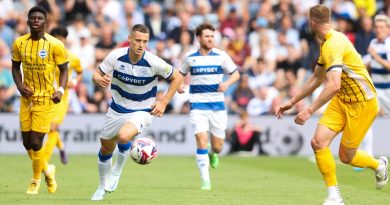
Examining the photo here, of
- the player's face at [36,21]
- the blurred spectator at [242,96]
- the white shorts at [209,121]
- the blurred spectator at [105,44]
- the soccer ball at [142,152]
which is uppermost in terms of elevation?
the player's face at [36,21]

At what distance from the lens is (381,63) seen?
1823 cm

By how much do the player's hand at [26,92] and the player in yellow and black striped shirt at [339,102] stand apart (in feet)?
12.1

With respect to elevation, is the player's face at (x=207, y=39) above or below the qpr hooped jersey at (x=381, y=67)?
above

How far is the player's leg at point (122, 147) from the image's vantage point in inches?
496

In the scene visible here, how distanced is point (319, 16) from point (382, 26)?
6.81 metres

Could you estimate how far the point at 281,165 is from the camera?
20.4 meters

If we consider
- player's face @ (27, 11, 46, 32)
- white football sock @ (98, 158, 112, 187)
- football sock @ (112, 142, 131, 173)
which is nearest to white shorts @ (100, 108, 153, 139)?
football sock @ (112, 142, 131, 173)

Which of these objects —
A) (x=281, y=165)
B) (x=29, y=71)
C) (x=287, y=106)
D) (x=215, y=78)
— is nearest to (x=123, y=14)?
(x=281, y=165)

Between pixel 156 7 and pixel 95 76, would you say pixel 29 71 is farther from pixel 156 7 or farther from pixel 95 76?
pixel 156 7

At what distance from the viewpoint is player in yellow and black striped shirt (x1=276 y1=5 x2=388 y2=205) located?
11.9 metres

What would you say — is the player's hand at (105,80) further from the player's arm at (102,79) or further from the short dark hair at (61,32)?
the short dark hair at (61,32)

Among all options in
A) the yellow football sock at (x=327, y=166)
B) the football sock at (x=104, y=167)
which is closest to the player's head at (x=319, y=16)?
the yellow football sock at (x=327, y=166)

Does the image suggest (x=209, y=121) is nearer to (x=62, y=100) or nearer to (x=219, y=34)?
(x=62, y=100)

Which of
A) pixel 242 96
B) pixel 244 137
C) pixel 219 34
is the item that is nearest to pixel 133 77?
pixel 244 137
